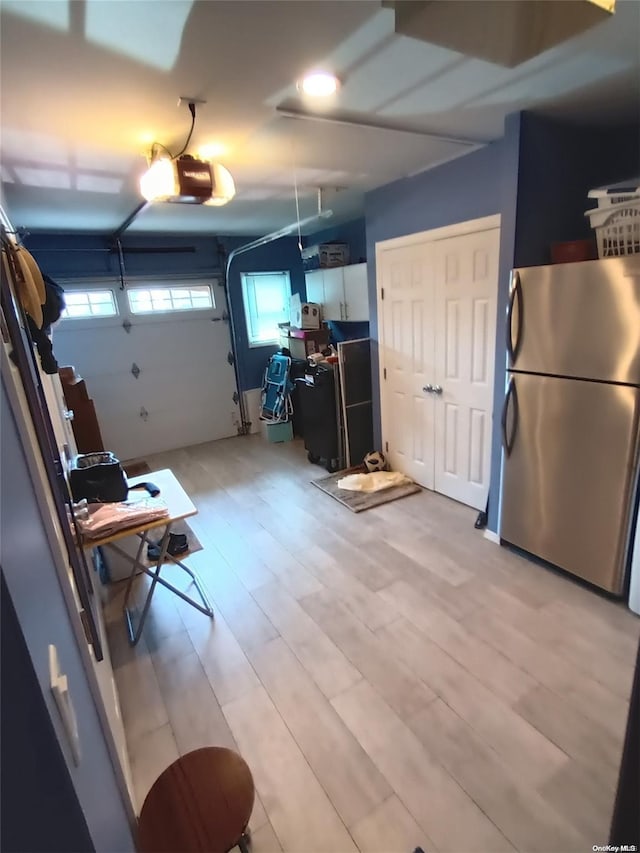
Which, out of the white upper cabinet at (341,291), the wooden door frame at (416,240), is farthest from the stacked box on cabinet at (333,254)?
the wooden door frame at (416,240)

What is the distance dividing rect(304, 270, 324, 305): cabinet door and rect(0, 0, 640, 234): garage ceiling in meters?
1.99

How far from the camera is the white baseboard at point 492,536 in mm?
2842

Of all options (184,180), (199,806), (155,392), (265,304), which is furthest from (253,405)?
(199,806)

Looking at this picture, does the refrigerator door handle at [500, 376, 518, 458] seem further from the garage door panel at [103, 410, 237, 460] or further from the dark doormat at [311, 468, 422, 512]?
the garage door panel at [103, 410, 237, 460]

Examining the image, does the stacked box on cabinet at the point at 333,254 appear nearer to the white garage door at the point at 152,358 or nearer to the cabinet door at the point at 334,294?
the cabinet door at the point at 334,294

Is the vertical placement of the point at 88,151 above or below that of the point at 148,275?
above

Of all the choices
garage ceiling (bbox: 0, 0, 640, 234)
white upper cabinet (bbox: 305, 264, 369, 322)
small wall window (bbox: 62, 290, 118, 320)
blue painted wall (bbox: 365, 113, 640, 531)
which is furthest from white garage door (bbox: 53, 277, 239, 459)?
blue painted wall (bbox: 365, 113, 640, 531)

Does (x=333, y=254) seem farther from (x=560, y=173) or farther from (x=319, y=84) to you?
(x=319, y=84)

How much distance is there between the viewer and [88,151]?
2.26 m

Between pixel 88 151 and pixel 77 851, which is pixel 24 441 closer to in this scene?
pixel 77 851

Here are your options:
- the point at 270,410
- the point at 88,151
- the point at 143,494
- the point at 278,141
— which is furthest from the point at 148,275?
the point at 143,494

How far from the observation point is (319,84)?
1.72 meters

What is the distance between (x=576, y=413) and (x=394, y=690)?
1.62m

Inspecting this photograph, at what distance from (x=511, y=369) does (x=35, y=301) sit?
7.75 ft
